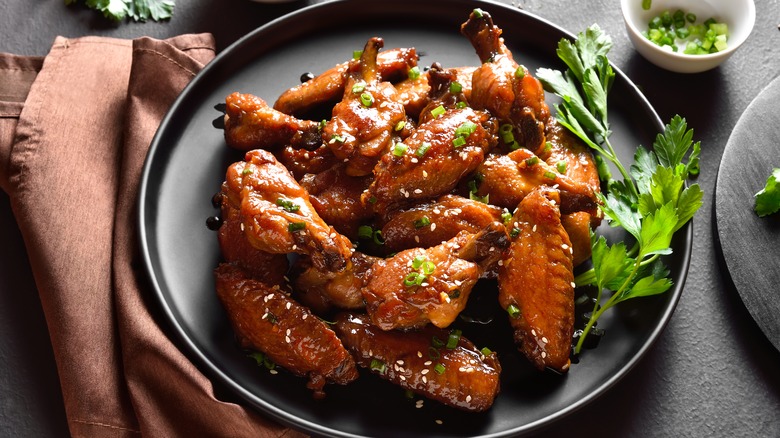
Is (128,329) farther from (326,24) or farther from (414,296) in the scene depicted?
(326,24)

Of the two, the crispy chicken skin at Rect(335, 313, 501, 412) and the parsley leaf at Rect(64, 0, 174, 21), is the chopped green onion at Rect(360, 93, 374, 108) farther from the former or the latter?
the parsley leaf at Rect(64, 0, 174, 21)

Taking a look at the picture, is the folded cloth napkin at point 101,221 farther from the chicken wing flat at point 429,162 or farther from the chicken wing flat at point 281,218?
the chicken wing flat at point 429,162

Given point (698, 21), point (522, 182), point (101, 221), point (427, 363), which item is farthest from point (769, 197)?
point (101, 221)

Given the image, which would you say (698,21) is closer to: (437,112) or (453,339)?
(437,112)

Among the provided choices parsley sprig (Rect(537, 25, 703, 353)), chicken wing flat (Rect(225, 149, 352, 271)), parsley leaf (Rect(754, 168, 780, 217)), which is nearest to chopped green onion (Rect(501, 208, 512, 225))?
parsley sprig (Rect(537, 25, 703, 353))

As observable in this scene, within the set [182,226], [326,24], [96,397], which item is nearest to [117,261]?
[182,226]

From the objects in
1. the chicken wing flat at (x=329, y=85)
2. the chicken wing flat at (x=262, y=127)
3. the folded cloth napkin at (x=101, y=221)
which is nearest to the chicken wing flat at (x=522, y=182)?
the chicken wing flat at (x=329, y=85)
